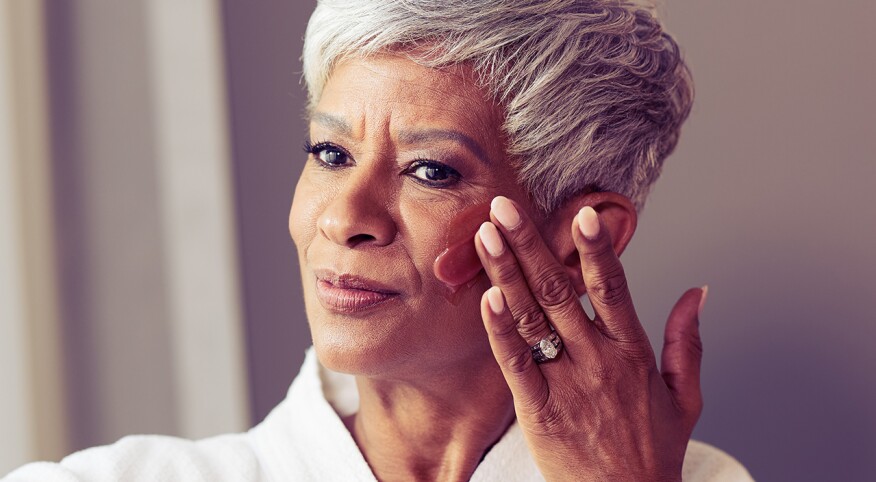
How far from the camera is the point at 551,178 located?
59.9 inches

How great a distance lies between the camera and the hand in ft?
4.47

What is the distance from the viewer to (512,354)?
54.0 inches

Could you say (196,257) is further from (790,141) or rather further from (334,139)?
(790,141)

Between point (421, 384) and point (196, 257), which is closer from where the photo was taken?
point (421, 384)

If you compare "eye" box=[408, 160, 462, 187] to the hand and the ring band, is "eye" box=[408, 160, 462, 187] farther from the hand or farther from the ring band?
the ring band

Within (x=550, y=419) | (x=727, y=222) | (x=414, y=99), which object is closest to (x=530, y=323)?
(x=550, y=419)

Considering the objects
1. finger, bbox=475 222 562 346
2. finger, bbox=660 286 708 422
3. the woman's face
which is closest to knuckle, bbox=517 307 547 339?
finger, bbox=475 222 562 346

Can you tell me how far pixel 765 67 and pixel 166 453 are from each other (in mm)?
1357

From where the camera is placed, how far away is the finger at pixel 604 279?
1342mm

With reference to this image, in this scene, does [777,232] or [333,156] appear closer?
[333,156]

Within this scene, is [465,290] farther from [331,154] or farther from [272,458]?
[272,458]

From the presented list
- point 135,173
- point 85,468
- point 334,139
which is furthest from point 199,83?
point 85,468

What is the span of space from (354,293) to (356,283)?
1 cm

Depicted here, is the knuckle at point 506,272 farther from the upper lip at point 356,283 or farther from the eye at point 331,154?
the eye at point 331,154
